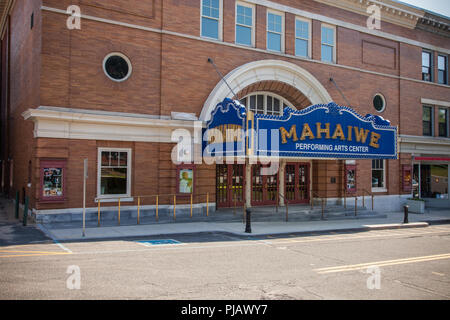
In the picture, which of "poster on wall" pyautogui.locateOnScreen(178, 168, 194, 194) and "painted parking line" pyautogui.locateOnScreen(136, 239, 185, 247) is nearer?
"painted parking line" pyautogui.locateOnScreen(136, 239, 185, 247)

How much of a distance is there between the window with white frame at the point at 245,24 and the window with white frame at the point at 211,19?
1139mm

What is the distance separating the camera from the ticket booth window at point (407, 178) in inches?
966

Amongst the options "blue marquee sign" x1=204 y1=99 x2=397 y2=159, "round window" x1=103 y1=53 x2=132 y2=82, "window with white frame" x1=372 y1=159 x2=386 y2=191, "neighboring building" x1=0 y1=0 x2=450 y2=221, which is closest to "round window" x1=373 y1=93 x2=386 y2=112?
"neighboring building" x1=0 y1=0 x2=450 y2=221

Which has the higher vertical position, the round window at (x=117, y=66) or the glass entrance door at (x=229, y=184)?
the round window at (x=117, y=66)

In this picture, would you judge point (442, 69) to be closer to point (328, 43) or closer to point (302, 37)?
point (328, 43)

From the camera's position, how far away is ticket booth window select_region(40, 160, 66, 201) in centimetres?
1377

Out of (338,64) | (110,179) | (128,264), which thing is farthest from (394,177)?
(128,264)

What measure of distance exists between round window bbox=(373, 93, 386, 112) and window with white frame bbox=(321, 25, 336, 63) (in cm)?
424

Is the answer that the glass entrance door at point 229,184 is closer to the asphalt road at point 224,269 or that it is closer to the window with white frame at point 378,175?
the asphalt road at point 224,269

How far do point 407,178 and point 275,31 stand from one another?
44.0 feet

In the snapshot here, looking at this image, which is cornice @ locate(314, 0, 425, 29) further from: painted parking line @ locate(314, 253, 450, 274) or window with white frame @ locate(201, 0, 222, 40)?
painted parking line @ locate(314, 253, 450, 274)

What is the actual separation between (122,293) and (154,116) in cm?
1060

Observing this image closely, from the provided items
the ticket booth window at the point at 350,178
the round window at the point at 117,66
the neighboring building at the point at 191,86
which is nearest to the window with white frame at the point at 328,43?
the neighboring building at the point at 191,86
